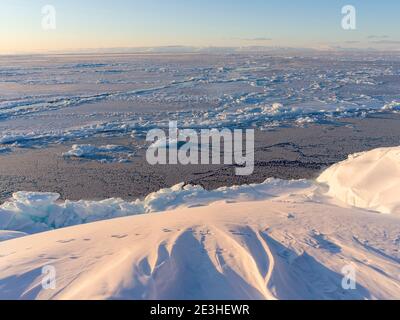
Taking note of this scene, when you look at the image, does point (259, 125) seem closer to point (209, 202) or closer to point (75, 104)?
point (209, 202)

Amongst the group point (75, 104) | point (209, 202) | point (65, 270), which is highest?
point (75, 104)

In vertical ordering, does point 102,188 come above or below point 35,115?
below

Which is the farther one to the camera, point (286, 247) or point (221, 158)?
point (221, 158)

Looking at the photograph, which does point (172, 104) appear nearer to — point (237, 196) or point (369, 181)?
point (237, 196)

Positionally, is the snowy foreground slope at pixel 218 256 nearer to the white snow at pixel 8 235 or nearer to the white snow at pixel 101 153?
the white snow at pixel 8 235

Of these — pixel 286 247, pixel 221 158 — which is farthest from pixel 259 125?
pixel 286 247

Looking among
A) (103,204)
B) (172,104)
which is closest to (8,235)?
(103,204)

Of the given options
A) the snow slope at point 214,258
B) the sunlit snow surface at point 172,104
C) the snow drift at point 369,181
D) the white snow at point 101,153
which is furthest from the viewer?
the sunlit snow surface at point 172,104

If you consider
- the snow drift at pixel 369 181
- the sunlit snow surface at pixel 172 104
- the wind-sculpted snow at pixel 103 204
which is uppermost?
the sunlit snow surface at pixel 172 104

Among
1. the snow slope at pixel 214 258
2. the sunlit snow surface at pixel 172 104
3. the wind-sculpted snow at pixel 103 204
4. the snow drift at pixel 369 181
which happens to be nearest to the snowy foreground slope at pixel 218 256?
the snow slope at pixel 214 258
